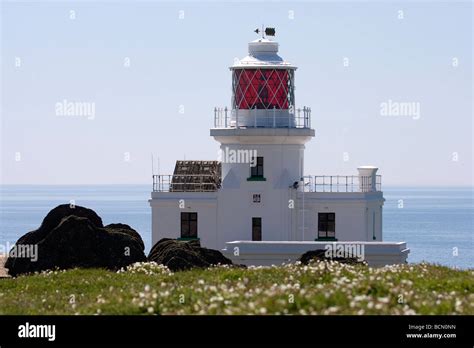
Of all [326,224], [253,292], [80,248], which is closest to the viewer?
[253,292]

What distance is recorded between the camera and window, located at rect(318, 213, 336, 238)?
4938 centimetres

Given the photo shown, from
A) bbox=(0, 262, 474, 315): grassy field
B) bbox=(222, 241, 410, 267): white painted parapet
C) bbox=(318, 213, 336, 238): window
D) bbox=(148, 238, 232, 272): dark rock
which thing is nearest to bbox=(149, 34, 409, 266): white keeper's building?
bbox=(318, 213, 336, 238): window

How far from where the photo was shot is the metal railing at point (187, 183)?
167ft

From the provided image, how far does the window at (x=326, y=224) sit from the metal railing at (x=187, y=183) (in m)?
4.27

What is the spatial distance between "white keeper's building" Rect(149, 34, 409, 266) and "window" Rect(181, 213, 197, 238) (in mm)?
38

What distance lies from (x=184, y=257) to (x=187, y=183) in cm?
1519

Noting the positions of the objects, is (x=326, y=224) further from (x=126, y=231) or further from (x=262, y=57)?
(x=126, y=231)

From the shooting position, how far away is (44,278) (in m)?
26.2

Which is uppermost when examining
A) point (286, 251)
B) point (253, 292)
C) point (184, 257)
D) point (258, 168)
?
point (258, 168)

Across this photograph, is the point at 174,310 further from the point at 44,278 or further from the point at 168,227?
the point at 168,227

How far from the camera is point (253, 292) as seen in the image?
19.6 meters

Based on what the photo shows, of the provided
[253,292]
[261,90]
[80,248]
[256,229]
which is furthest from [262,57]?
[253,292]

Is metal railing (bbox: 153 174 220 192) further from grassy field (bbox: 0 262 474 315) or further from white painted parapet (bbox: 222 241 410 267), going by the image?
grassy field (bbox: 0 262 474 315)
